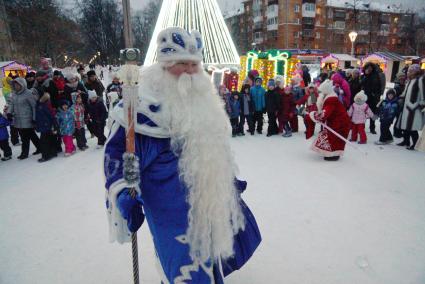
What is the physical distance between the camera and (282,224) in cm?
319

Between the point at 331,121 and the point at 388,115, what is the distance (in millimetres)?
1754

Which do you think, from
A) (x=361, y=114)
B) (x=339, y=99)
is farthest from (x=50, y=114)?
(x=361, y=114)

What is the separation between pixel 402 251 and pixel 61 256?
3054 mm

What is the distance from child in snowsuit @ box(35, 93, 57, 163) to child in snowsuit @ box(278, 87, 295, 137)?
16.6ft

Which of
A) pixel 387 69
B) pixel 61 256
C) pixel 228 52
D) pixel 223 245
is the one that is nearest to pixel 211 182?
pixel 223 245

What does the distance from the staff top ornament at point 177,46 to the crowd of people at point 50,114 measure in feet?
13.3

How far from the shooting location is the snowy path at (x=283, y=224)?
8.15 ft

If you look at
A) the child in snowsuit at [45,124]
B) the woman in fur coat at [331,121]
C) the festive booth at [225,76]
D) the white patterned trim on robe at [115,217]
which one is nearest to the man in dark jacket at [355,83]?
the woman in fur coat at [331,121]

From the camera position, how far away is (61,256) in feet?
9.07

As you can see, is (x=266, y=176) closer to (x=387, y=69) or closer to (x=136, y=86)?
(x=136, y=86)

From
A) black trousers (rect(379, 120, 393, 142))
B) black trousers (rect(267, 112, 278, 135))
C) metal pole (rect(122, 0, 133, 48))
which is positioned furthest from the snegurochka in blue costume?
black trousers (rect(267, 112, 278, 135))

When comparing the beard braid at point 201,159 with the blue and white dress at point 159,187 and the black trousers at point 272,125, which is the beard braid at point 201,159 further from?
the black trousers at point 272,125

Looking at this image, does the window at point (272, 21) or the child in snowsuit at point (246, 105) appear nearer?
the child in snowsuit at point (246, 105)

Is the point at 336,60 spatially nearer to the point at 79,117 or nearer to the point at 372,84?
the point at 372,84
